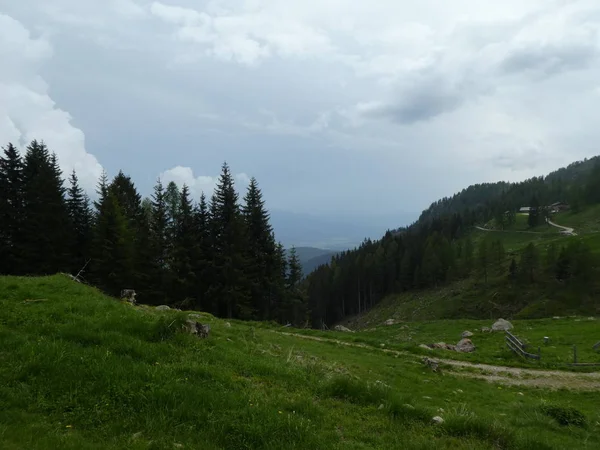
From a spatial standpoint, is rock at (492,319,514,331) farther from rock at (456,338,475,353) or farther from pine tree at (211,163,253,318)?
pine tree at (211,163,253,318)

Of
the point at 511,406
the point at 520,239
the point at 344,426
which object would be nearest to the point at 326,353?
the point at 511,406

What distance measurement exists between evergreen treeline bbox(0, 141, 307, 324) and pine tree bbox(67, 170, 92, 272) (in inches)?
5.1

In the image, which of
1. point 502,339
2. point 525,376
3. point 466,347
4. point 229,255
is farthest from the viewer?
point 229,255

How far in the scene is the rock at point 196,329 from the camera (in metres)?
11.6

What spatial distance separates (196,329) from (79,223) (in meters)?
44.3

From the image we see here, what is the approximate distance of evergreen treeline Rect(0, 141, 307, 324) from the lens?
4169 centimetres

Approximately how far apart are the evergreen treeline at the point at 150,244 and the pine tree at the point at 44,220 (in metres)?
0.10

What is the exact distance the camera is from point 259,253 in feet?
167

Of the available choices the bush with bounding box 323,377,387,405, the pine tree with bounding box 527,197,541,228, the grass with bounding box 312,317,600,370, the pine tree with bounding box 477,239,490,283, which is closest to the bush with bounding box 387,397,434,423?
the bush with bounding box 323,377,387,405

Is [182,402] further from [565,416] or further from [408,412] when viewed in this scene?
[565,416]

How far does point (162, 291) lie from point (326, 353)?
29109 millimetres

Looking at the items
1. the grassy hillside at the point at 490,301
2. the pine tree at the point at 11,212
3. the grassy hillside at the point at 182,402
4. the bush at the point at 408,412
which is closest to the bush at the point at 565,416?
the grassy hillside at the point at 182,402

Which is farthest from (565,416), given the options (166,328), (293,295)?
(293,295)

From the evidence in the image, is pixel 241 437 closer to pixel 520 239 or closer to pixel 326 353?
pixel 326 353
